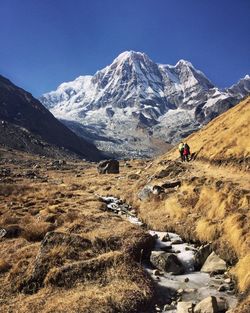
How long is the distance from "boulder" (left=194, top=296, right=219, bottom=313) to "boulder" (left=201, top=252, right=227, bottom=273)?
4.74 meters

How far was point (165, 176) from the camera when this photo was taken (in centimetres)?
4716

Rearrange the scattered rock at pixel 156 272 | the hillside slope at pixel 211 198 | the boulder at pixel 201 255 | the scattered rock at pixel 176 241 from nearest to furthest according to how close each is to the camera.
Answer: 1. the scattered rock at pixel 156 272
2. the boulder at pixel 201 255
3. the hillside slope at pixel 211 198
4. the scattered rock at pixel 176 241

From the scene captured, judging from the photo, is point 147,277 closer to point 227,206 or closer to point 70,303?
point 70,303

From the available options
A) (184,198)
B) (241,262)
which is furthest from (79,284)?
(184,198)

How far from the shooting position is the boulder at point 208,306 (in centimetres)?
1955

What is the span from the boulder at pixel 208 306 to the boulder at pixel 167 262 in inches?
201

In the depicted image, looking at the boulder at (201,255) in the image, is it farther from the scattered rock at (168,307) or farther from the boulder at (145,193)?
the boulder at (145,193)

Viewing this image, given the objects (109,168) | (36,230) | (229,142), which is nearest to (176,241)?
(36,230)

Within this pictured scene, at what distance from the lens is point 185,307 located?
796 inches

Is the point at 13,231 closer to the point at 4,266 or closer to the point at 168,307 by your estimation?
the point at 4,266

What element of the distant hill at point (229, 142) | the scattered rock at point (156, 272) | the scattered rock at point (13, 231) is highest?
the distant hill at point (229, 142)

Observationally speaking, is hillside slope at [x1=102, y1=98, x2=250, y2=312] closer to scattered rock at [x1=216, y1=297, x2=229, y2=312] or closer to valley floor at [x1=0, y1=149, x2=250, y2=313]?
valley floor at [x1=0, y1=149, x2=250, y2=313]

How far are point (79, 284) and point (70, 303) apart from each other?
6.61 feet

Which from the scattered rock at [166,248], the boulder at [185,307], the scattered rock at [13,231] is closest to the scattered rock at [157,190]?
the scattered rock at [166,248]
